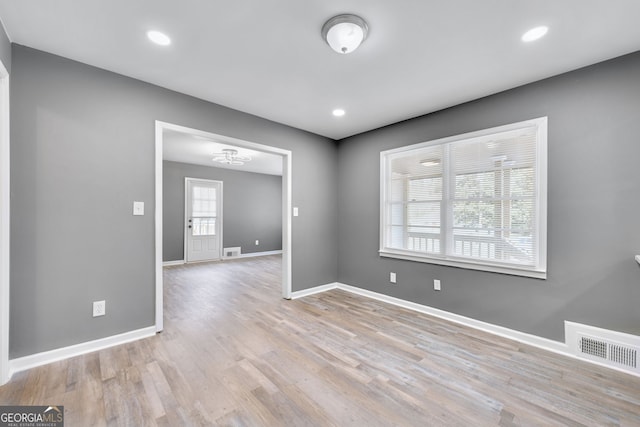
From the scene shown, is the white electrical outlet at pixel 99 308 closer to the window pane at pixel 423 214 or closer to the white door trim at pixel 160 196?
the white door trim at pixel 160 196

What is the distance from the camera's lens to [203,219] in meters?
6.94

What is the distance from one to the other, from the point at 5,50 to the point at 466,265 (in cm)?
453

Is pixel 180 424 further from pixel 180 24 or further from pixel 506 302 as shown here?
pixel 506 302

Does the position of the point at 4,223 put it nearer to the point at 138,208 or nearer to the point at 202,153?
the point at 138,208

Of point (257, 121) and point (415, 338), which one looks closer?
point (415, 338)

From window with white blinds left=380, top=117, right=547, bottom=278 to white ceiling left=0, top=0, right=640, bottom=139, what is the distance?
2.00ft

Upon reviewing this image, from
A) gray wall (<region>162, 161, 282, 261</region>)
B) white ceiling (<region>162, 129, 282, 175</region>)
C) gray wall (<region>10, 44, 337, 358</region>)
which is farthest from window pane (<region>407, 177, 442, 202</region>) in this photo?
gray wall (<region>162, 161, 282, 261</region>)

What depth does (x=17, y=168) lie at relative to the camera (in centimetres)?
203

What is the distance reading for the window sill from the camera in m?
2.50

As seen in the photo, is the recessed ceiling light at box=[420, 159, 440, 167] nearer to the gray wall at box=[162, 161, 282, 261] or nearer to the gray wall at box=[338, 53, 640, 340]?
the gray wall at box=[338, 53, 640, 340]

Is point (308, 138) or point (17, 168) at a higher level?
point (308, 138)

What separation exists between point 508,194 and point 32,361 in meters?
4.56

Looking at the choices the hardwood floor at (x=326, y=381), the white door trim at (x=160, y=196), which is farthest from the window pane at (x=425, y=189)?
the white door trim at (x=160, y=196)

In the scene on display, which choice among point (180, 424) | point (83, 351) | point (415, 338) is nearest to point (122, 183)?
point (83, 351)
